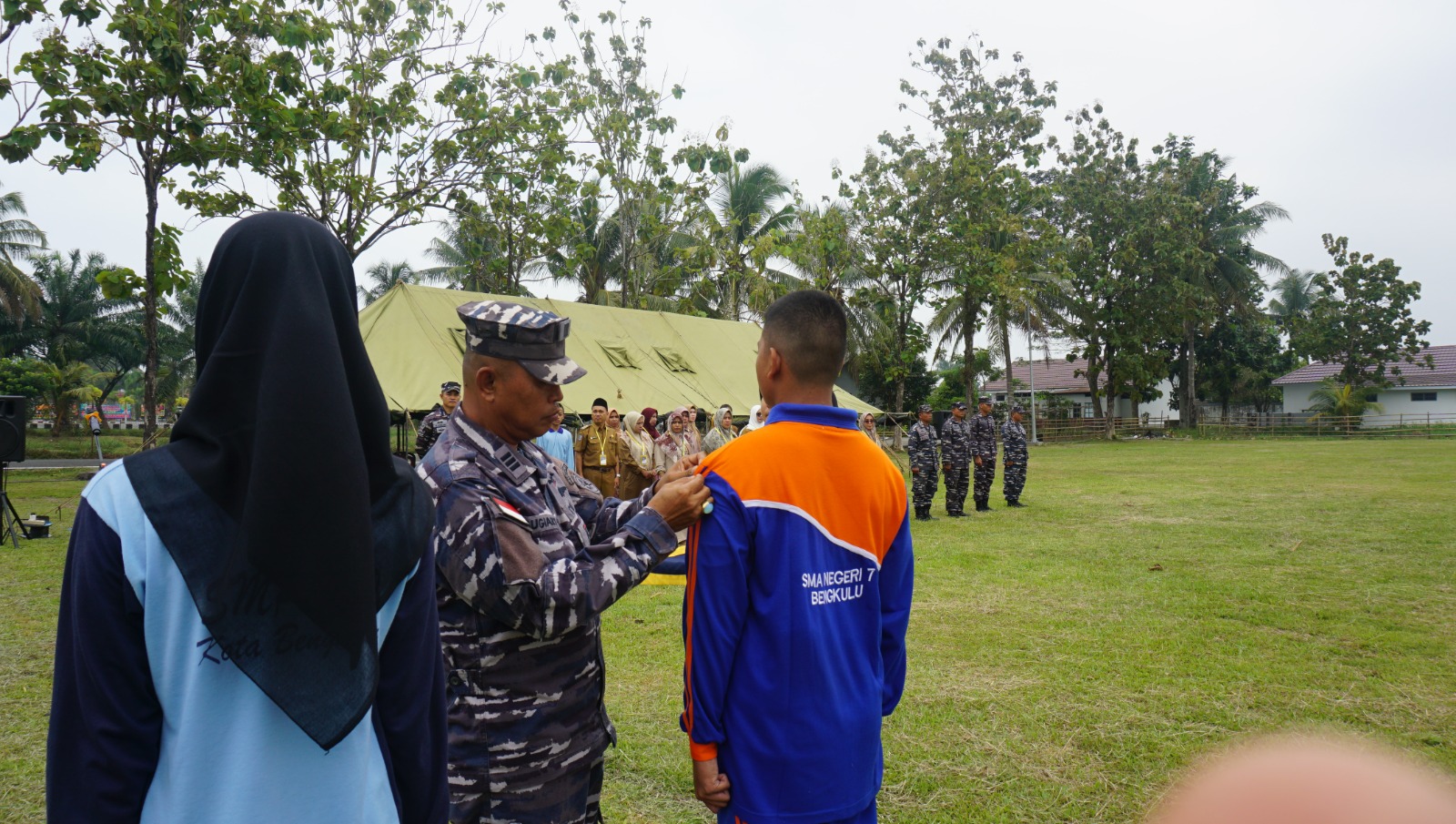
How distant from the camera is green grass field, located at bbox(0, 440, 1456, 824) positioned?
402 cm

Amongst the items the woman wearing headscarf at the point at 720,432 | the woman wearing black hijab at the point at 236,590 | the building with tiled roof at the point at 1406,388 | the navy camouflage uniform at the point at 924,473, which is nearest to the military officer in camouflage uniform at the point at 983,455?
the navy camouflage uniform at the point at 924,473

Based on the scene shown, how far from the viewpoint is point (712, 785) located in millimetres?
2053

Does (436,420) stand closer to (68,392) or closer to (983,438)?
(983,438)

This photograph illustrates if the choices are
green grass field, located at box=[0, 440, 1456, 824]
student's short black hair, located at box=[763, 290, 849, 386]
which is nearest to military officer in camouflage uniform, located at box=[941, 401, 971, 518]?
green grass field, located at box=[0, 440, 1456, 824]

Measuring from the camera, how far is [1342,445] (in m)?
31.7

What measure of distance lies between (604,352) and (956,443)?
23.1ft

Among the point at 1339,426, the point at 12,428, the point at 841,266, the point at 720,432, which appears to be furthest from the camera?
the point at 1339,426

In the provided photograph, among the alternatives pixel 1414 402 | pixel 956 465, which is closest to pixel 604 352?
pixel 956 465

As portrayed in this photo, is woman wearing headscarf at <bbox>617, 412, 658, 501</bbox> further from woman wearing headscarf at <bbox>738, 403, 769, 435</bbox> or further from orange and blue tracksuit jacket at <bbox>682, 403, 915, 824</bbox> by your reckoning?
orange and blue tracksuit jacket at <bbox>682, 403, 915, 824</bbox>

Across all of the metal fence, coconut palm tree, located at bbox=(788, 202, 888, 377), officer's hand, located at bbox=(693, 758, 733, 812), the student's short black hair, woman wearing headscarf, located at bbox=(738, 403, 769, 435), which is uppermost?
coconut palm tree, located at bbox=(788, 202, 888, 377)

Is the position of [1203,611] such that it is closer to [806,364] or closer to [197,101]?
[806,364]

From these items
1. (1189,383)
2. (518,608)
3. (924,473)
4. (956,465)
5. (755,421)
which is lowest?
(924,473)

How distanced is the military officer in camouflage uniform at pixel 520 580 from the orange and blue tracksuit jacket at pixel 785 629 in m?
0.14

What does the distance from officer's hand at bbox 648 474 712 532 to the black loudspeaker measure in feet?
38.9
